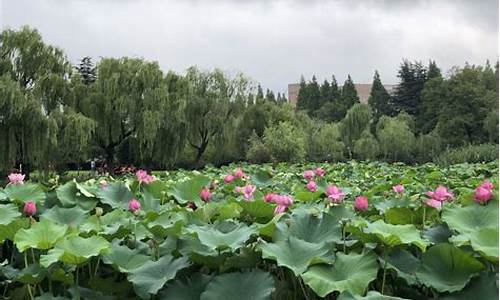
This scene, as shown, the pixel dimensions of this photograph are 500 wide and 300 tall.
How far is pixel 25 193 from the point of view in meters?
1.54

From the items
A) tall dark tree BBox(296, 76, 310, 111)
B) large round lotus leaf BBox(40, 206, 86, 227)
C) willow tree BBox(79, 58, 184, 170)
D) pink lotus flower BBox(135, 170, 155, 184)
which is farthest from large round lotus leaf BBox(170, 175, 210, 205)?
tall dark tree BBox(296, 76, 310, 111)

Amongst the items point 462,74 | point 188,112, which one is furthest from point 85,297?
point 462,74

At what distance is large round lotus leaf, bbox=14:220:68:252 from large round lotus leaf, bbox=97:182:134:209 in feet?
1.61

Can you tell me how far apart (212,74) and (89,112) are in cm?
630

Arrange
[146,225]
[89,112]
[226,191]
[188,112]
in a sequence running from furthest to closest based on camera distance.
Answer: [188,112] → [89,112] → [226,191] → [146,225]

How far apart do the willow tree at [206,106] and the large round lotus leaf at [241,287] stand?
1866cm

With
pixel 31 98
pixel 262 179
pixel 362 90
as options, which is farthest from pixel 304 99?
pixel 262 179

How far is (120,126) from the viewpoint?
648 inches

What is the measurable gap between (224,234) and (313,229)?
181 mm

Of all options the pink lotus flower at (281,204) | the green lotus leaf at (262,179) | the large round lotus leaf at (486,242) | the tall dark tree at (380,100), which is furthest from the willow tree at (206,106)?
the tall dark tree at (380,100)

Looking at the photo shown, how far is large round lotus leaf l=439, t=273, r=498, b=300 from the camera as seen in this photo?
36.1 inches

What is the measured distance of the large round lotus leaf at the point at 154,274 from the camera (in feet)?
3.30

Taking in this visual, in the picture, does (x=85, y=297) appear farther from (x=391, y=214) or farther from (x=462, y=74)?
(x=462, y=74)

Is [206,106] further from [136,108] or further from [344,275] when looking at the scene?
[344,275]
